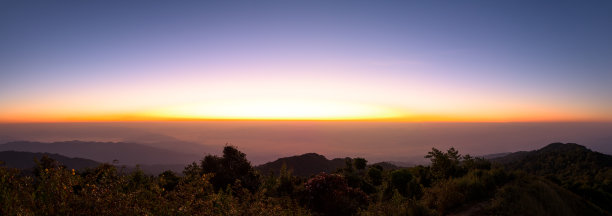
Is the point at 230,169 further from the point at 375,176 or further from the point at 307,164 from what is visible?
the point at 307,164

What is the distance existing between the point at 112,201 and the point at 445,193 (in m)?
8.40

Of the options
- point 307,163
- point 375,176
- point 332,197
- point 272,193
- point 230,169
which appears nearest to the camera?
point 332,197

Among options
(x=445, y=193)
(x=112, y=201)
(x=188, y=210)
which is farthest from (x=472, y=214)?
(x=112, y=201)

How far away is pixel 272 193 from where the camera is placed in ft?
42.8

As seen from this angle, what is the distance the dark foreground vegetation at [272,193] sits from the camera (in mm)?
4062

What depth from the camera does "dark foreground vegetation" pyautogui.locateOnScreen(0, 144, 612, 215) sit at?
13.3ft

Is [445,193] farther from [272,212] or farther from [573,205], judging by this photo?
[272,212]

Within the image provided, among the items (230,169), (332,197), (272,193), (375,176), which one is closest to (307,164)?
(375,176)

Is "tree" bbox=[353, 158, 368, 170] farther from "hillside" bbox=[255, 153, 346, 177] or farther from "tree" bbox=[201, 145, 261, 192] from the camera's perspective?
"hillside" bbox=[255, 153, 346, 177]

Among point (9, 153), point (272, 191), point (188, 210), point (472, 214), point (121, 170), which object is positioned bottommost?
point (9, 153)

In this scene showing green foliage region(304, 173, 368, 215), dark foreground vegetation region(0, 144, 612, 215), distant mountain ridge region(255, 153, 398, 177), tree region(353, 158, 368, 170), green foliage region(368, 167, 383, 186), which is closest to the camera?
dark foreground vegetation region(0, 144, 612, 215)

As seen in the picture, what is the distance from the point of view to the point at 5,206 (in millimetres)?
3686

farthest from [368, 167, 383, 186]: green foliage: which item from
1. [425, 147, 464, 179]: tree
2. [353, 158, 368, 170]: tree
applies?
[425, 147, 464, 179]: tree

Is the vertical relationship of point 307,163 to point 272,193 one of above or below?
below
